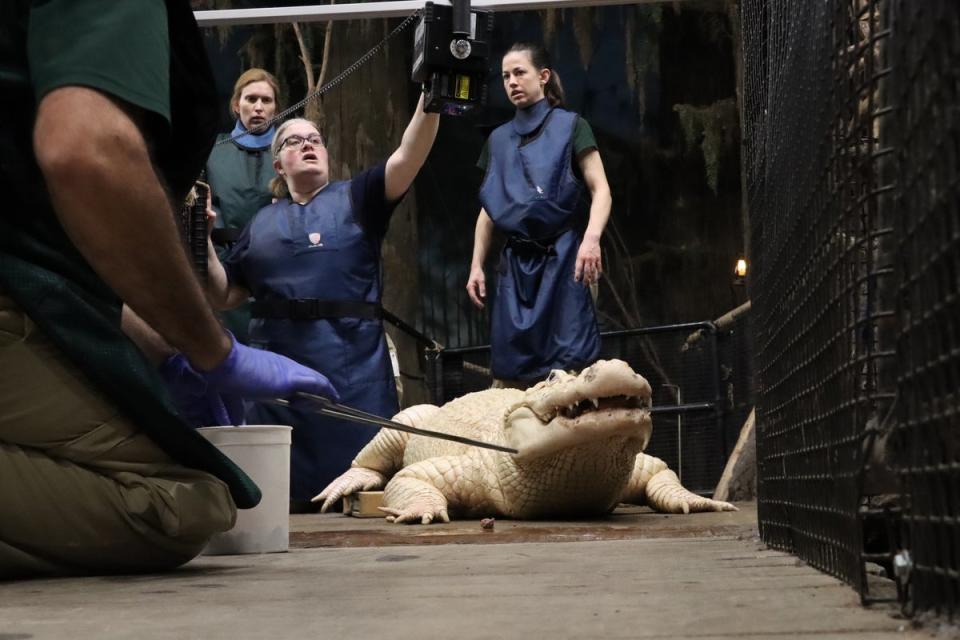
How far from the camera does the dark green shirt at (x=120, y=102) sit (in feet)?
6.38

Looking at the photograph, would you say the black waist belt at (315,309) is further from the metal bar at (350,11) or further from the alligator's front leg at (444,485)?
the metal bar at (350,11)

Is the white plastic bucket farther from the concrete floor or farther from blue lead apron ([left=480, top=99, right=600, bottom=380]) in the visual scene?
blue lead apron ([left=480, top=99, right=600, bottom=380])

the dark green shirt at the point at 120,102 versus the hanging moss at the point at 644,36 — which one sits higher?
the hanging moss at the point at 644,36

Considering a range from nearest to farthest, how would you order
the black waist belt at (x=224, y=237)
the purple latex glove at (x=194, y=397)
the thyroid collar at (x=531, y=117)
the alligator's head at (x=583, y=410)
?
the purple latex glove at (x=194, y=397)
the alligator's head at (x=583, y=410)
the thyroid collar at (x=531, y=117)
the black waist belt at (x=224, y=237)

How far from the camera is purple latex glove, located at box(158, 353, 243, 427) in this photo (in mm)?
2717

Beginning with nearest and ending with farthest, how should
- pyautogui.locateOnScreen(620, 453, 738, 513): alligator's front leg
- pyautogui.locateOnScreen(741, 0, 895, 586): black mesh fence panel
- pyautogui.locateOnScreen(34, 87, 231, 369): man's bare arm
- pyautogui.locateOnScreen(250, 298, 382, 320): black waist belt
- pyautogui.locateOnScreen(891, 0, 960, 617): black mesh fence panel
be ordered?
pyautogui.locateOnScreen(891, 0, 960, 617): black mesh fence panel
pyautogui.locateOnScreen(741, 0, 895, 586): black mesh fence panel
pyautogui.locateOnScreen(34, 87, 231, 369): man's bare arm
pyautogui.locateOnScreen(620, 453, 738, 513): alligator's front leg
pyautogui.locateOnScreen(250, 298, 382, 320): black waist belt

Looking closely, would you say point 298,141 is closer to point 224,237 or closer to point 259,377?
point 224,237

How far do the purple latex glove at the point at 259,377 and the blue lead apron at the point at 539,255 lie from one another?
2.78 metres

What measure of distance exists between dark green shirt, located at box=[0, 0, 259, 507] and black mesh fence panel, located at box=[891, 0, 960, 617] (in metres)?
1.24

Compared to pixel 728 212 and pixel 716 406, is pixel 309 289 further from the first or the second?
pixel 728 212

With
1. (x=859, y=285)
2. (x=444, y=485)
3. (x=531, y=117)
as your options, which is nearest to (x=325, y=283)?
(x=444, y=485)

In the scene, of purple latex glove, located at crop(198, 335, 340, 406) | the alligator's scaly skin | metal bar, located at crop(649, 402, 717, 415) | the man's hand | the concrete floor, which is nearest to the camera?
the concrete floor

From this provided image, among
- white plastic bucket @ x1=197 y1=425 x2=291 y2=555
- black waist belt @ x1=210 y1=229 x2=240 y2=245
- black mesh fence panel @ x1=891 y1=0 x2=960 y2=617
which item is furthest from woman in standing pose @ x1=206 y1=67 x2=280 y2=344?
black mesh fence panel @ x1=891 y1=0 x2=960 y2=617

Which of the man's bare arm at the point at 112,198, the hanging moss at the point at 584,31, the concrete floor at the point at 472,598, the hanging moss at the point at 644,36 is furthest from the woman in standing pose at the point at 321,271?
the hanging moss at the point at 644,36
